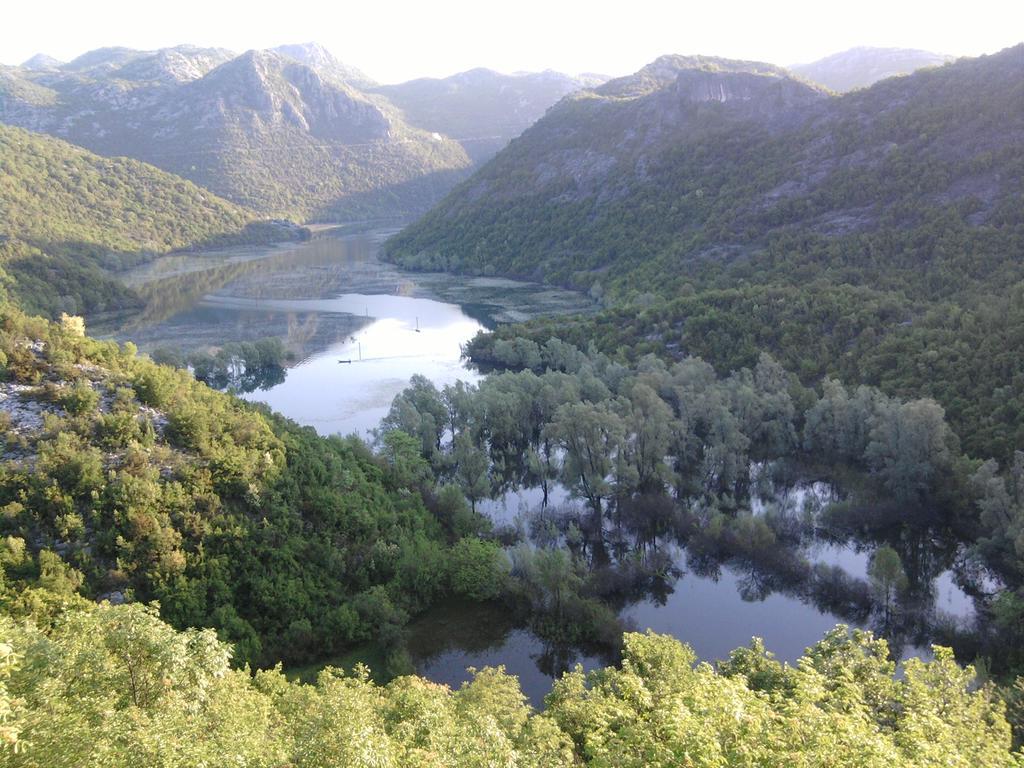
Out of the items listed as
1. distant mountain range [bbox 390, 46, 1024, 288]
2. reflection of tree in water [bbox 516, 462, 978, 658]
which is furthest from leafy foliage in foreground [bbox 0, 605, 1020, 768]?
distant mountain range [bbox 390, 46, 1024, 288]

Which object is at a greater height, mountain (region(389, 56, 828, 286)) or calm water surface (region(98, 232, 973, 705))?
mountain (region(389, 56, 828, 286))

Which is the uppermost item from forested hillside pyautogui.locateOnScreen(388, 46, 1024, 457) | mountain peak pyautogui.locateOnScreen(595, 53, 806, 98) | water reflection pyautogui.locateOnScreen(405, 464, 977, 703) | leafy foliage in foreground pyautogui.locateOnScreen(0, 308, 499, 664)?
mountain peak pyautogui.locateOnScreen(595, 53, 806, 98)

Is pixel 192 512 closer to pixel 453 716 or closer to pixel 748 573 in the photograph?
pixel 453 716

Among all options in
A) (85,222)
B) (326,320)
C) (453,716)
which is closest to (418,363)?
(326,320)

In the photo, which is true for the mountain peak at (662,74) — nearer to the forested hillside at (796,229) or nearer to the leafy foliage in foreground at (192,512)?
the forested hillside at (796,229)

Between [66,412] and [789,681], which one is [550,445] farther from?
[789,681]

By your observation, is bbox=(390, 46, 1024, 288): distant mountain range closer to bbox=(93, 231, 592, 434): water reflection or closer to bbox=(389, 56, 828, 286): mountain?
bbox=(389, 56, 828, 286): mountain
